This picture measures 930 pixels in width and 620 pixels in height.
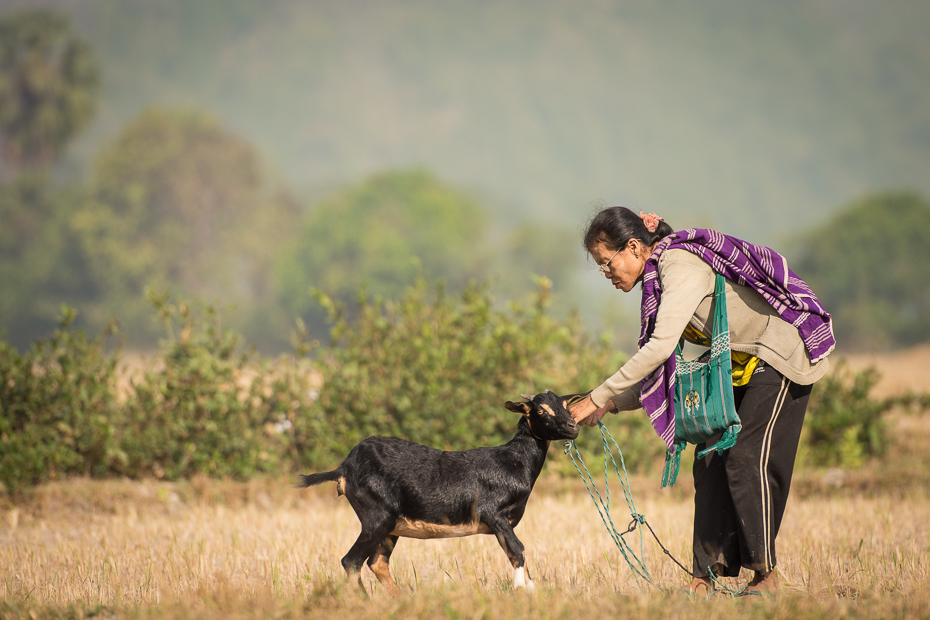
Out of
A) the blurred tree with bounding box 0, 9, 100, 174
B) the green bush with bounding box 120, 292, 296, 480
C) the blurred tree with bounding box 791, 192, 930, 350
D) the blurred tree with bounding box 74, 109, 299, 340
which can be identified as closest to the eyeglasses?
the green bush with bounding box 120, 292, 296, 480

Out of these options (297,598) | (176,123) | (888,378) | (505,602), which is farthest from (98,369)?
(176,123)

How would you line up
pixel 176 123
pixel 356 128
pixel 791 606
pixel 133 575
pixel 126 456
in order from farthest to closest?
pixel 356 128
pixel 176 123
pixel 126 456
pixel 133 575
pixel 791 606

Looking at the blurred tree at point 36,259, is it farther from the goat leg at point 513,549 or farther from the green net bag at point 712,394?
the green net bag at point 712,394

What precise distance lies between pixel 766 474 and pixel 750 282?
102 centimetres

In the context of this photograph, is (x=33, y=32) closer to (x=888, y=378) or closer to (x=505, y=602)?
(x=888, y=378)

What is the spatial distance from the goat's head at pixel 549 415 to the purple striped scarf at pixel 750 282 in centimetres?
54

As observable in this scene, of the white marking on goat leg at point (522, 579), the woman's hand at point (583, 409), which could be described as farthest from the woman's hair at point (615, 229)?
the white marking on goat leg at point (522, 579)

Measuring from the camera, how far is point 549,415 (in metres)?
3.98

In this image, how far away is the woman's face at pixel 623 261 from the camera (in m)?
4.10

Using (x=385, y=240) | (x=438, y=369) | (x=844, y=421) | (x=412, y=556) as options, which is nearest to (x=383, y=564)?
(x=412, y=556)

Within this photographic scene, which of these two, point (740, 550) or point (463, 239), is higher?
point (463, 239)

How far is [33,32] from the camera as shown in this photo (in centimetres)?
5528

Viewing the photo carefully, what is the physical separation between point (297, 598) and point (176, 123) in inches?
2711

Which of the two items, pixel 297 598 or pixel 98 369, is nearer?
pixel 297 598
